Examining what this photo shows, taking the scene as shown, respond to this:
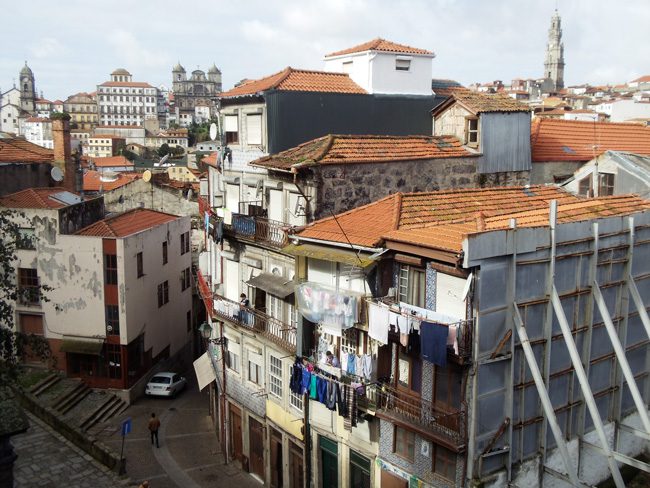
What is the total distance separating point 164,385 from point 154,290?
5520 millimetres

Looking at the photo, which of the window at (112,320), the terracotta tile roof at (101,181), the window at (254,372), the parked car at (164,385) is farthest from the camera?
the terracotta tile roof at (101,181)

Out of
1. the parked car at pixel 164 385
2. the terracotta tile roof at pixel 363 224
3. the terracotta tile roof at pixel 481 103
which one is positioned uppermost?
the terracotta tile roof at pixel 481 103

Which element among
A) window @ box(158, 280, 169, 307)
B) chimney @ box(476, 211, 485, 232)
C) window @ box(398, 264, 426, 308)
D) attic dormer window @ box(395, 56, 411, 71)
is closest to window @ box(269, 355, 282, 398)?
window @ box(398, 264, 426, 308)

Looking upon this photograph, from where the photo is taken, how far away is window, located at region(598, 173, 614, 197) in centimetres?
2567

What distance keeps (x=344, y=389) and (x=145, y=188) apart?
38.1 m

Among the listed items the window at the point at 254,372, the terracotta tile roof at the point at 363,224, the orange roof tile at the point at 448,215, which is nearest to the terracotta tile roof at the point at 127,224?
the window at the point at 254,372

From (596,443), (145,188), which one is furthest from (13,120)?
(596,443)

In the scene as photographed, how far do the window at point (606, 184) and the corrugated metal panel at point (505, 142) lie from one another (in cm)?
346

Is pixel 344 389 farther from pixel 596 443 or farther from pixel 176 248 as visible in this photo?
pixel 176 248

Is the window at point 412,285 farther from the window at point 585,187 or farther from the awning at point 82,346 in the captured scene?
the awning at point 82,346

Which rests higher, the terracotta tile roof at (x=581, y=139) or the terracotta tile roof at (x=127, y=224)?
the terracotta tile roof at (x=581, y=139)

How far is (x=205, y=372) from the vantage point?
32125 mm

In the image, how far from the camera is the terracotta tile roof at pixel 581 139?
30562 mm

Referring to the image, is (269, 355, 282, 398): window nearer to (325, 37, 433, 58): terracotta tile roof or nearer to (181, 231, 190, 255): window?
(325, 37, 433, 58): terracotta tile roof
